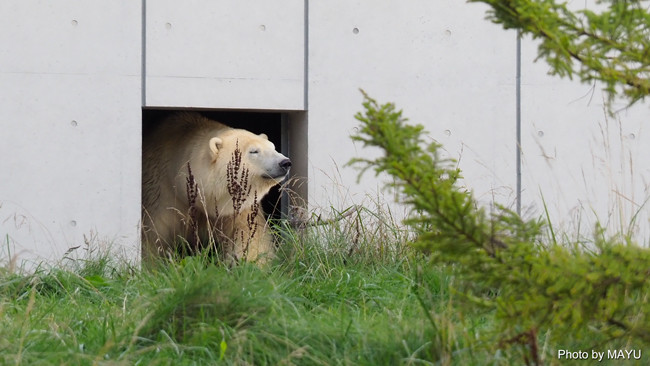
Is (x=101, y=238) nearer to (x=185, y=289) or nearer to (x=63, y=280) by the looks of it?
(x=63, y=280)

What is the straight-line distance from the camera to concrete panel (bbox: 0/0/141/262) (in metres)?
6.21

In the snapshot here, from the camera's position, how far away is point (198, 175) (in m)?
6.91

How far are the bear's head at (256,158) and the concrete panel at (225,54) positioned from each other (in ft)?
0.83

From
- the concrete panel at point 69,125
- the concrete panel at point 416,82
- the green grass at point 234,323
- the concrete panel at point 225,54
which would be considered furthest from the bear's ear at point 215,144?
the green grass at point 234,323

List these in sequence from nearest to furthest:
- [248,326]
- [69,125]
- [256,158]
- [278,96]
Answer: [248,326]
[69,125]
[256,158]
[278,96]

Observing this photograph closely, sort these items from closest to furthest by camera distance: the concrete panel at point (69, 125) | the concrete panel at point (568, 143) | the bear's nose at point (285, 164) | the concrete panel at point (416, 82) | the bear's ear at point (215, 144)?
the concrete panel at point (69, 125), the bear's nose at point (285, 164), the bear's ear at point (215, 144), the concrete panel at point (416, 82), the concrete panel at point (568, 143)

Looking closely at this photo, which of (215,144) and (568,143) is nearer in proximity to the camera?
(215,144)

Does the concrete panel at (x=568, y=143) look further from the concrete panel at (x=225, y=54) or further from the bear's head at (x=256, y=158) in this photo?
the bear's head at (x=256, y=158)

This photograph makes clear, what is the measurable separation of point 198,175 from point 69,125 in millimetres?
996

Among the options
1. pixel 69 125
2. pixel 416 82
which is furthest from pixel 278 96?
pixel 69 125

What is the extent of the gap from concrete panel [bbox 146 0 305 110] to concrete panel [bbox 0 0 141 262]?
0.16 metres

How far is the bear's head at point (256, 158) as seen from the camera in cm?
644

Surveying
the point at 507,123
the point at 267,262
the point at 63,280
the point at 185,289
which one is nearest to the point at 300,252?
the point at 267,262

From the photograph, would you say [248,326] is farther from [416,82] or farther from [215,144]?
[416,82]
